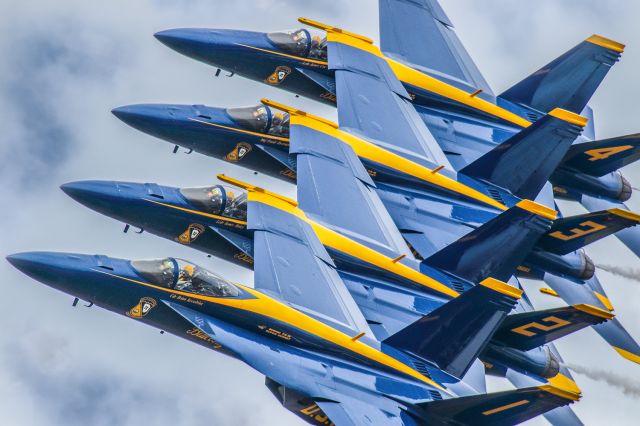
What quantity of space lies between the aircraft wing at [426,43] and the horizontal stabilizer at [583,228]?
8.23 metres

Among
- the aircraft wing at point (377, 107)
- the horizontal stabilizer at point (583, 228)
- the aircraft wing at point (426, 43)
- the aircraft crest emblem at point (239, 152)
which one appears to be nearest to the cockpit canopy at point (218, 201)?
the aircraft crest emblem at point (239, 152)

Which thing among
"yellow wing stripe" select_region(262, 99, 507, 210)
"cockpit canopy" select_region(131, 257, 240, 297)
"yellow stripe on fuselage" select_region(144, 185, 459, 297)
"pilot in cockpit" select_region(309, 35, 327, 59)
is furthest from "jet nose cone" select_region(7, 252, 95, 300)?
"pilot in cockpit" select_region(309, 35, 327, 59)

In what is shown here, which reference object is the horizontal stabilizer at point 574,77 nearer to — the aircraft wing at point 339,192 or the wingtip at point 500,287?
the aircraft wing at point 339,192

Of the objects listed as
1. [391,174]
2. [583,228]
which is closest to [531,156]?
[583,228]

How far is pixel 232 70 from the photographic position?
49.5 meters

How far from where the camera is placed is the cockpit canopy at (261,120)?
4641 centimetres

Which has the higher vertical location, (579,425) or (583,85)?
(583,85)

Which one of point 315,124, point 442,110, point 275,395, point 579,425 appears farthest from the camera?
point 442,110

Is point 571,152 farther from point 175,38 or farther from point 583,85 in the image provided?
point 175,38

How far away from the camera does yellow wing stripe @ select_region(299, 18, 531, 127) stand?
4828 centimetres

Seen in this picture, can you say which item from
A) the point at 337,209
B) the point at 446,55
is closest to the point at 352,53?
the point at 446,55

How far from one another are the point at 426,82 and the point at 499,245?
36.4ft

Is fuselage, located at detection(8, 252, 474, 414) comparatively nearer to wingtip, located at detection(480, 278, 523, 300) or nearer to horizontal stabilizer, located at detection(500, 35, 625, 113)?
wingtip, located at detection(480, 278, 523, 300)

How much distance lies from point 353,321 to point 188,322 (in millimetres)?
4685
